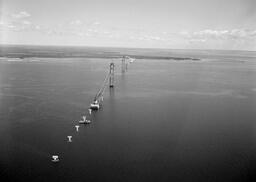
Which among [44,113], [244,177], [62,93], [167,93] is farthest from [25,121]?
[167,93]

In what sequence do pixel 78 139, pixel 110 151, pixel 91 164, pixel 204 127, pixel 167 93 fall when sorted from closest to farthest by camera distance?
pixel 91 164, pixel 110 151, pixel 78 139, pixel 204 127, pixel 167 93

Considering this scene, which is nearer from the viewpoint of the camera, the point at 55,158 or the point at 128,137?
the point at 55,158

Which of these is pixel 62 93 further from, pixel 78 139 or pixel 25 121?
pixel 78 139

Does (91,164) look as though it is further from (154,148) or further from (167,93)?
(167,93)

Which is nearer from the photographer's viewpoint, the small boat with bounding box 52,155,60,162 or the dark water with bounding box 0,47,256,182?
the dark water with bounding box 0,47,256,182

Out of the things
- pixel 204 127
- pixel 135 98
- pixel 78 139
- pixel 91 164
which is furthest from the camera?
pixel 135 98

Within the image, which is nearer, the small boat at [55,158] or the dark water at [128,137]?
the dark water at [128,137]

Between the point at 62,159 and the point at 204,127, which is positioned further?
the point at 204,127
